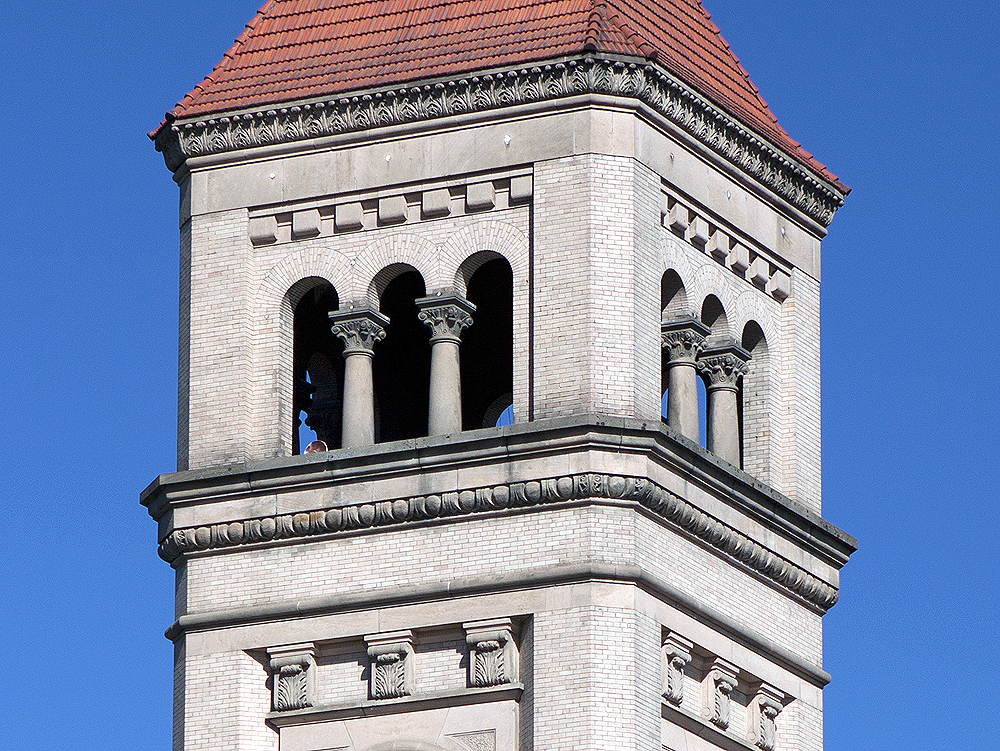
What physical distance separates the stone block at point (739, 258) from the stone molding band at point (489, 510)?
445 centimetres

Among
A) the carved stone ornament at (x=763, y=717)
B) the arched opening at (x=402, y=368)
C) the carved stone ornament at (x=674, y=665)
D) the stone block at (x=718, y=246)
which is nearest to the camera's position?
the carved stone ornament at (x=674, y=665)

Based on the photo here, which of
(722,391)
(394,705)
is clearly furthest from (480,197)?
(394,705)

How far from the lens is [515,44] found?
57.8 meters

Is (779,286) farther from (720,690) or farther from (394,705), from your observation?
(394,705)

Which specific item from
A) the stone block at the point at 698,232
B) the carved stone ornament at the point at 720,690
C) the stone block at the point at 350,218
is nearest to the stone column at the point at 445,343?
the stone block at the point at 350,218

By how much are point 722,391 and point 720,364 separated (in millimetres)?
414

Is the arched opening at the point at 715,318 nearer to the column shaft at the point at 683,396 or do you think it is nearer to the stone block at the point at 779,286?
the column shaft at the point at 683,396

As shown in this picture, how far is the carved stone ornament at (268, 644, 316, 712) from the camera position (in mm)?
55875

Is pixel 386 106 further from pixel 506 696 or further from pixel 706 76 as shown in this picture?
pixel 506 696

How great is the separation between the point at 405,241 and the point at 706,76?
5.39 m

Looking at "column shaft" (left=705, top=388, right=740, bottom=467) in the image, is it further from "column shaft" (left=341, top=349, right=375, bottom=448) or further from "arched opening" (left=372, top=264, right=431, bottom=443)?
"column shaft" (left=341, top=349, right=375, bottom=448)

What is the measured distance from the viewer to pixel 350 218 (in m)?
58.2

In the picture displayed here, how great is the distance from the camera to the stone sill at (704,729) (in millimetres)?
55500

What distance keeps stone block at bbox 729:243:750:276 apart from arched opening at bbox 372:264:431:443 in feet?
15.9
